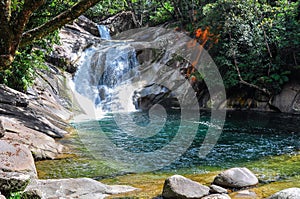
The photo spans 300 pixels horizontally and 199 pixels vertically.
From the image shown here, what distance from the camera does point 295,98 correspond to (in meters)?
17.4

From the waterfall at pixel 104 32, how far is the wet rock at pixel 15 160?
26680 mm

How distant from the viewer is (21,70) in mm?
11148

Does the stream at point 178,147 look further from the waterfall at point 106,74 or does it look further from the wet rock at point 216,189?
the wet rock at point 216,189

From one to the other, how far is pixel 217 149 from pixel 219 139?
160cm

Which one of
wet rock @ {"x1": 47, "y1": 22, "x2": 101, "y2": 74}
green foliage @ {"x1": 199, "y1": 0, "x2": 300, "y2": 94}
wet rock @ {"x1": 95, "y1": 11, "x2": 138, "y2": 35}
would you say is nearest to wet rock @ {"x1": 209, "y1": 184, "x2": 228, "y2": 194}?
green foliage @ {"x1": 199, "y1": 0, "x2": 300, "y2": 94}

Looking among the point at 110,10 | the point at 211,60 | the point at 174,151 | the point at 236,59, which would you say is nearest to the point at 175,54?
the point at 211,60

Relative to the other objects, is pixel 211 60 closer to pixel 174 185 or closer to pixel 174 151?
pixel 174 151

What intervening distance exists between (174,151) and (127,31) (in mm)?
27383

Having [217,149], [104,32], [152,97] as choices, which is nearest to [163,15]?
[104,32]

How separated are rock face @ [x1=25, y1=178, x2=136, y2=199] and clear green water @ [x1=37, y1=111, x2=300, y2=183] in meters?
1.03

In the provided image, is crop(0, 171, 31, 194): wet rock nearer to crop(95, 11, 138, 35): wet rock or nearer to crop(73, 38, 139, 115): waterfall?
crop(73, 38, 139, 115): waterfall

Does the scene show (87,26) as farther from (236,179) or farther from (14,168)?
(236,179)

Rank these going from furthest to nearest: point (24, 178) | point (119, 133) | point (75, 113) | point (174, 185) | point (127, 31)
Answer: point (127, 31)
point (75, 113)
point (119, 133)
point (174, 185)
point (24, 178)

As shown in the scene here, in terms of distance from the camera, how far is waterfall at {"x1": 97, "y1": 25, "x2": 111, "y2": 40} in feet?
104
